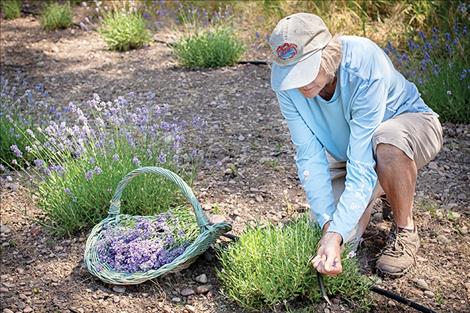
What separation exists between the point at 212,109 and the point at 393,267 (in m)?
2.29

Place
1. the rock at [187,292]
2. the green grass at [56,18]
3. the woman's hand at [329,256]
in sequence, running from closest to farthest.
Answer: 1. the woman's hand at [329,256]
2. the rock at [187,292]
3. the green grass at [56,18]

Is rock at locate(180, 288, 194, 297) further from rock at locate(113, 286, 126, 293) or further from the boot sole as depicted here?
the boot sole

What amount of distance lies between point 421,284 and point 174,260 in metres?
1.03

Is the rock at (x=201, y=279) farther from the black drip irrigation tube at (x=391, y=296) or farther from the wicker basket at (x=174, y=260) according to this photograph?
the black drip irrigation tube at (x=391, y=296)

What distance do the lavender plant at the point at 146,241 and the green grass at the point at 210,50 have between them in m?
2.64

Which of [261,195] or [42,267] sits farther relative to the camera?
[261,195]

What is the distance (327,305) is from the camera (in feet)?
9.10

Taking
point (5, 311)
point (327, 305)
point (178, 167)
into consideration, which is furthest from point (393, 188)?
point (5, 311)

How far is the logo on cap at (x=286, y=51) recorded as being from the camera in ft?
8.36

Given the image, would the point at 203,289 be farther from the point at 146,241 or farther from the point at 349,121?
the point at 349,121

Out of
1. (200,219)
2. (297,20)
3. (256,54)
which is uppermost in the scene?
(297,20)

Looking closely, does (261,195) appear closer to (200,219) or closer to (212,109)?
(200,219)

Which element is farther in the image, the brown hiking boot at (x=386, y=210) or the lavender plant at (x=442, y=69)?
the lavender plant at (x=442, y=69)

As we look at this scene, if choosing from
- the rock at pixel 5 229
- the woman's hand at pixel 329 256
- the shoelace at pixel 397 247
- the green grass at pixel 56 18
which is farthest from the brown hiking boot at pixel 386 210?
the green grass at pixel 56 18
